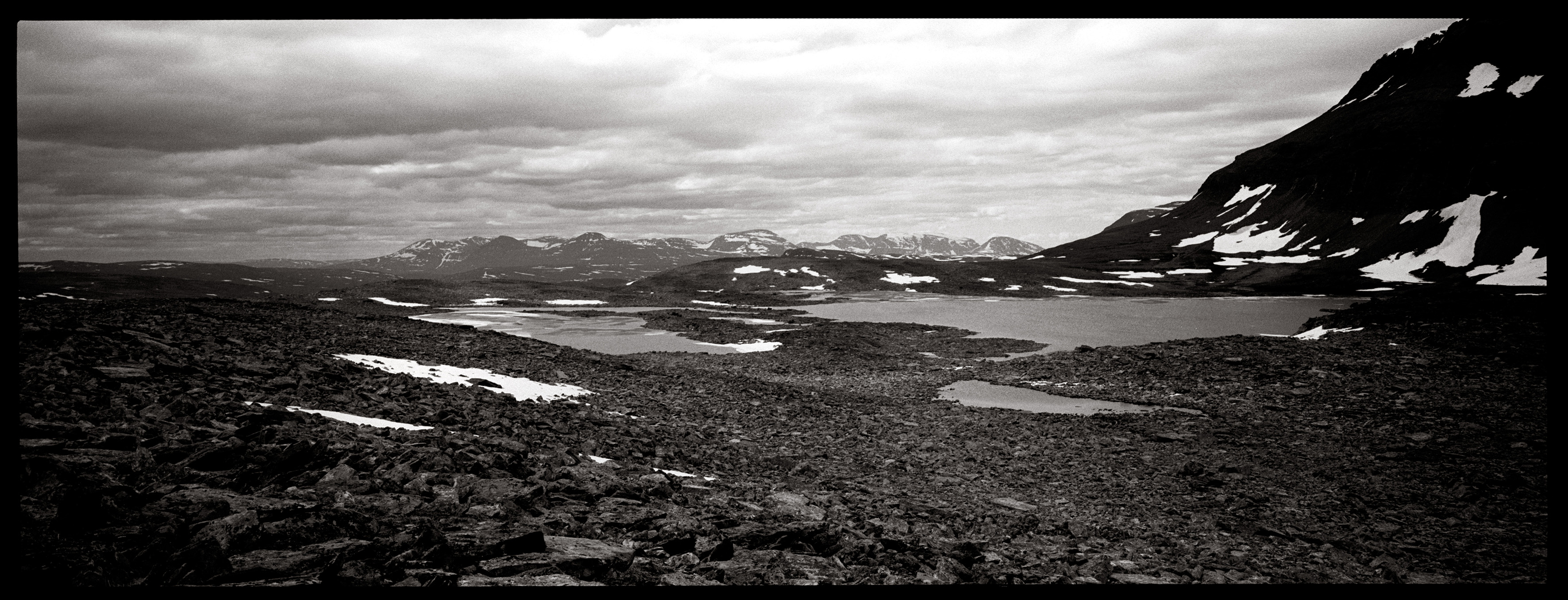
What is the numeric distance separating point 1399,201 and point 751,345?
157 m

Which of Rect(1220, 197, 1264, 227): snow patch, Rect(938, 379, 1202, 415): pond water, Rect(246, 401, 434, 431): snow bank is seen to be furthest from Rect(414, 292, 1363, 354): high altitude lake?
Rect(1220, 197, 1264, 227): snow patch

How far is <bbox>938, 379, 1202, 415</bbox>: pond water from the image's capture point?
22688 millimetres

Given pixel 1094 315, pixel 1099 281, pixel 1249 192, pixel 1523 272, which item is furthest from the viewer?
pixel 1249 192

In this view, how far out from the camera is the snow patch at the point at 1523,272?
3108 inches

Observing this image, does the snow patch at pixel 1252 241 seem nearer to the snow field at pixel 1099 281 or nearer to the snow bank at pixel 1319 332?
the snow field at pixel 1099 281

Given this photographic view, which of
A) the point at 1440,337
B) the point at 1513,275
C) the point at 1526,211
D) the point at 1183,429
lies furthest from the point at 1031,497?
the point at 1526,211

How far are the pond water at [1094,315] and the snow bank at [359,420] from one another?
34.2 m

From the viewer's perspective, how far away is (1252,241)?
529 ft

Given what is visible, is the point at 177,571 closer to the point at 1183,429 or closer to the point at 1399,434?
the point at 1183,429

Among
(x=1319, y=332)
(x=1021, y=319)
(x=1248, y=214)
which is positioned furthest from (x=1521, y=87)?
(x=1319, y=332)

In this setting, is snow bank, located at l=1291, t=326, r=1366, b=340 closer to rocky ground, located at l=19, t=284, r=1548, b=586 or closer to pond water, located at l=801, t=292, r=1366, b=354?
rocky ground, located at l=19, t=284, r=1548, b=586

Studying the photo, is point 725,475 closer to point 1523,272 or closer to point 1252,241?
point 1523,272

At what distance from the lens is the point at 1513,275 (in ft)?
278

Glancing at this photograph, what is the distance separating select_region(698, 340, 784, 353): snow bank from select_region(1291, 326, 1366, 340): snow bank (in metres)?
27.5
